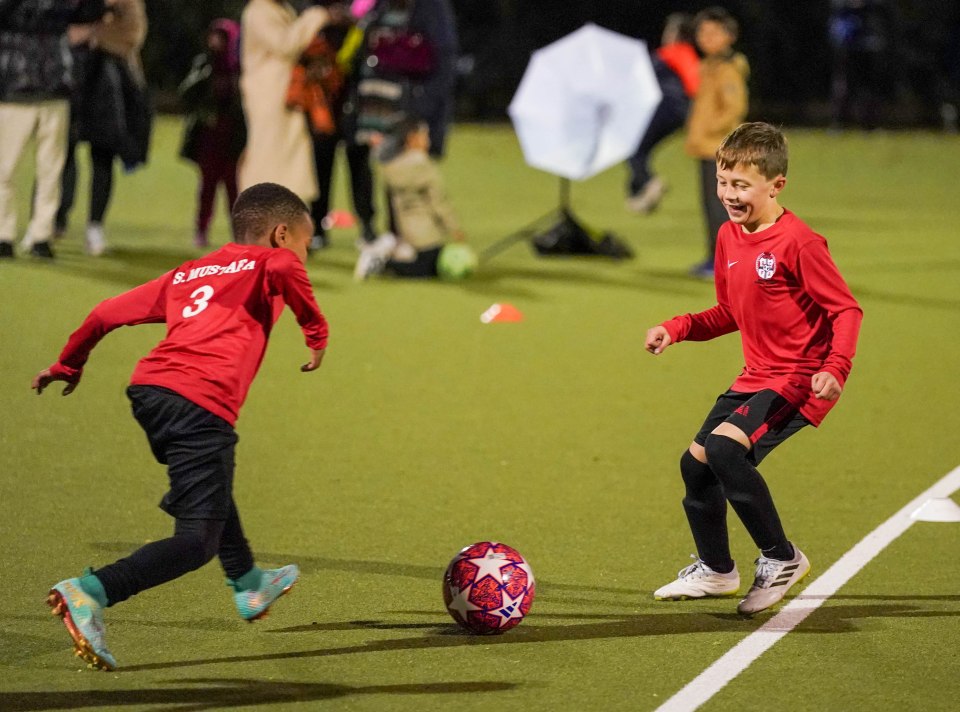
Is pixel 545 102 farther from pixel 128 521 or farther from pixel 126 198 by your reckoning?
pixel 128 521

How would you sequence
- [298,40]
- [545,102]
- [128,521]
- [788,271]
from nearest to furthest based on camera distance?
[788,271] < [128,521] < [298,40] < [545,102]

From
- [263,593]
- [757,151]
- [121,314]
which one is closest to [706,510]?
[757,151]

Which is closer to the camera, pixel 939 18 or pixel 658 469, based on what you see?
pixel 658 469

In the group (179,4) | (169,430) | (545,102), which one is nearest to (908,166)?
(545,102)

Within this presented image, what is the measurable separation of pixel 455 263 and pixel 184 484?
845 centimetres

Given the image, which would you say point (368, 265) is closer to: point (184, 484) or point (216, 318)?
point (216, 318)

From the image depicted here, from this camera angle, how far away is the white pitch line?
4754 millimetres

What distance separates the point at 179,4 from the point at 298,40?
1577 cm

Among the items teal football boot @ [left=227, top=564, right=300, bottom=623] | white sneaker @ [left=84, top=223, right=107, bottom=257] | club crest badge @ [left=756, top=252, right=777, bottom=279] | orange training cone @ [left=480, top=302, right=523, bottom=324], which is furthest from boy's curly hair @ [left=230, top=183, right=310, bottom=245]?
white sneaker @ [left=84, top=223, right=107, bottom=257]

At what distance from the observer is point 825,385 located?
507cm

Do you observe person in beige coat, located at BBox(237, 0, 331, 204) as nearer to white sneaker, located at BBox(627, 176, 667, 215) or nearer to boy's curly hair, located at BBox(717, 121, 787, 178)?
white sneaker, located at BBox(627, 176, 667, 215)

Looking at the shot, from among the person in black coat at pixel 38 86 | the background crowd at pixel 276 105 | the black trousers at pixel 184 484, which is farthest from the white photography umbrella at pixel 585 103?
the black trousers at pixel 184 484

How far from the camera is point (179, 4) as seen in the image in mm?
27906

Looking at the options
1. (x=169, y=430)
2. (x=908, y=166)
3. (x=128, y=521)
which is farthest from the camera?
(x=908, y=166)
